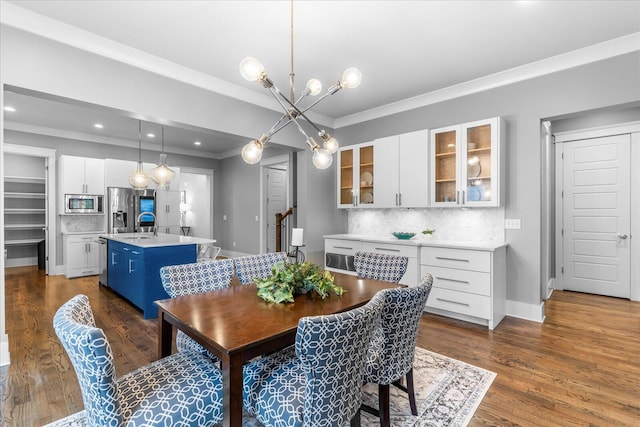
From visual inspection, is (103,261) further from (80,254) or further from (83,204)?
(83,204)

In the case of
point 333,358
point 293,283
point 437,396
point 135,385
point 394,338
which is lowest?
point 437,396

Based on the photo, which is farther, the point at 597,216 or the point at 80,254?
the point at 80,254

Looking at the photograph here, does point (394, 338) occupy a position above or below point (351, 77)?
below

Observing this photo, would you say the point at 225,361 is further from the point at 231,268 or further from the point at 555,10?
the point at 555,10

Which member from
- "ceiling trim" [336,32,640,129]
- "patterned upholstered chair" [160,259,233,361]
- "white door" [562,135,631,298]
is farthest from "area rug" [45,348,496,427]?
"white door" [562,135,631,298]

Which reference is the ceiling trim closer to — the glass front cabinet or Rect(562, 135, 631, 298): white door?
the glass front cabinet

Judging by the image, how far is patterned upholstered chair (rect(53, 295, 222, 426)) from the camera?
1080 millimetres

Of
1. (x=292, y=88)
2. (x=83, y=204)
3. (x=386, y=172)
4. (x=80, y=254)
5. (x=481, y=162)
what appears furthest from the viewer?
(x=83, y=204)

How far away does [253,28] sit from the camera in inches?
107

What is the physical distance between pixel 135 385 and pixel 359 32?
9.77ft

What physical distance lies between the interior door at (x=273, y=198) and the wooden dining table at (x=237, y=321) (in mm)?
4944

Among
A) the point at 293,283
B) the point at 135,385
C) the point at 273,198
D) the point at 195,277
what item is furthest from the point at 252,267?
the point at 273,198

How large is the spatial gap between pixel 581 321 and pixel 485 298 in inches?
51.1

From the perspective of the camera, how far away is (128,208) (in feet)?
21.0
